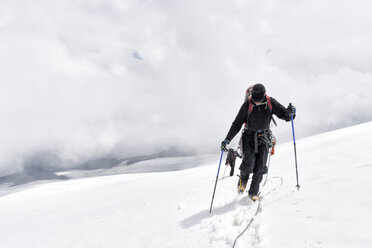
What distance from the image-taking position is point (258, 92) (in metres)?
5.07

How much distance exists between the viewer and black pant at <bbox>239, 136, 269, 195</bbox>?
18.0ft

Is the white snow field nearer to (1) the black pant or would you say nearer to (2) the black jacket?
(1) the black pant

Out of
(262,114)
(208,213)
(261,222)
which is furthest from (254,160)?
(261,222)

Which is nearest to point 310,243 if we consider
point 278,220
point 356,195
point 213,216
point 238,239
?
point 278,220

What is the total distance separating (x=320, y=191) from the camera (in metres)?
4.43

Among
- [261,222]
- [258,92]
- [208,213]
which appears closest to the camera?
[261,222]

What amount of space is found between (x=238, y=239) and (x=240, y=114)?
2854 mm

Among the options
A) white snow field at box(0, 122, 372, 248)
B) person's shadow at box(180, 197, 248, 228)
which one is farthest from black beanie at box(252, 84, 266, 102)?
person's shadow at box(180, 197, 248, 228)

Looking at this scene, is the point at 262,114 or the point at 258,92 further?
the point at 262,114

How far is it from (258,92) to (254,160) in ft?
5.62

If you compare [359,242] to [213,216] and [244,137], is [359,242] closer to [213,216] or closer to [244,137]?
[213,216]

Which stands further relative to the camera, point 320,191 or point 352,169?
point 352,169

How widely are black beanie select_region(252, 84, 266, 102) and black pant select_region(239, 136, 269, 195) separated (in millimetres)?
1003

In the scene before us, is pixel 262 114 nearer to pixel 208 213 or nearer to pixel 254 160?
pixel 254 160
